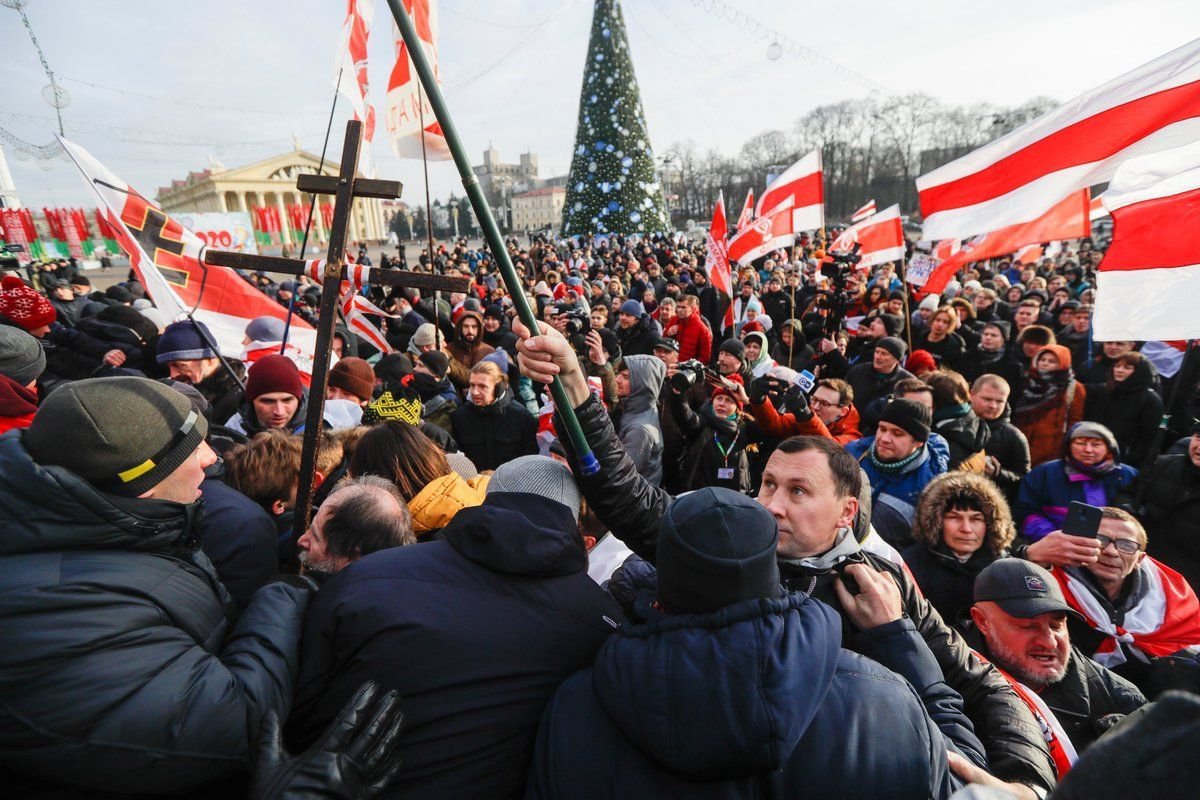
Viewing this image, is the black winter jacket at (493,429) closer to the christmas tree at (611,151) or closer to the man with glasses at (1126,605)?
the man with glasses at (1126,605)

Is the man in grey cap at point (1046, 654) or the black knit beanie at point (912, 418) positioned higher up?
the black knit beanie at point (912, 418)

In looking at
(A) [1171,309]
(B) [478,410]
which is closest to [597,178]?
(B) [478,410]

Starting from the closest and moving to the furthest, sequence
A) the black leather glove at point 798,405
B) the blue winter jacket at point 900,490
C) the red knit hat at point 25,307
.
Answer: the blue winter jacket at point 900,490, the black leather glove at point 798,405, the red knit hat at point 25,307

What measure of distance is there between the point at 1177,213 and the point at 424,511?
3.52m

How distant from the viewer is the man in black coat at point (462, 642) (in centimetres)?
123

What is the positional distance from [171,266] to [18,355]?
1135 mm

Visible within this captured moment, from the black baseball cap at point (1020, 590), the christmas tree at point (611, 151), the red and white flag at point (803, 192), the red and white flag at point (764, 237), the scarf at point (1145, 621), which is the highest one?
the christmas tree at point (611, 151)

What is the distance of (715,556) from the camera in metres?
1.13

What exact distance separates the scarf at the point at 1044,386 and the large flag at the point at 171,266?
5550 mm

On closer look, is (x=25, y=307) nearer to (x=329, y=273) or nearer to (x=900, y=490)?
(x=329, y=273)

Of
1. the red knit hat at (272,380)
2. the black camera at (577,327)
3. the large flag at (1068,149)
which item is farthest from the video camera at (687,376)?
the red knit hat at (272,380)

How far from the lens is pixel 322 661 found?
1.30 m

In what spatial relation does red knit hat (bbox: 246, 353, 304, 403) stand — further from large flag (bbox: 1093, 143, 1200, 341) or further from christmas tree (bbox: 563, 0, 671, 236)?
christmas tree (bbox: 563, 0, 671, 236)

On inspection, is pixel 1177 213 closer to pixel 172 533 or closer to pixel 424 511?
pixel 424 511
